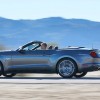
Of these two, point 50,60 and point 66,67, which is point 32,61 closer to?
point 50,60

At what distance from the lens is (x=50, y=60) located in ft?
65.2

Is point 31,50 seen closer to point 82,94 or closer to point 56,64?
point 56,64

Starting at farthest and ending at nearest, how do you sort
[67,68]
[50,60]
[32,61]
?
[32,61] < [50,60] < [67,68]

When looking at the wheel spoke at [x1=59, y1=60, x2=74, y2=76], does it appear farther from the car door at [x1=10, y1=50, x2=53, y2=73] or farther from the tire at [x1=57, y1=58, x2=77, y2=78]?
the car door at [x1=10, y1=50, x2=53, y2=73]

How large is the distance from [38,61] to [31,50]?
0.51 metres

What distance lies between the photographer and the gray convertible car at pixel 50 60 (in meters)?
19.6

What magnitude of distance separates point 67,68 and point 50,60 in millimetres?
725

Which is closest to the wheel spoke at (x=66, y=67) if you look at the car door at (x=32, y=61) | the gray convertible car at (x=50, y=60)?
the gray convertible car at (x=50, y=60)

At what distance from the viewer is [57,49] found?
2006 centimetres

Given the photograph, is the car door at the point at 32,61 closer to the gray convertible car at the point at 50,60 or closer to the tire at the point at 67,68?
the gray convertible car at the point at 50,60

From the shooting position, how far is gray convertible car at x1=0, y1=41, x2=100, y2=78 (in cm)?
1961

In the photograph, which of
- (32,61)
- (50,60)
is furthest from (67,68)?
(32,61)

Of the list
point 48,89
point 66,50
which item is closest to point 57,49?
point 66,50

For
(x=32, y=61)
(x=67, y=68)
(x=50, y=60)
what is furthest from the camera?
(x=32, y=61)
